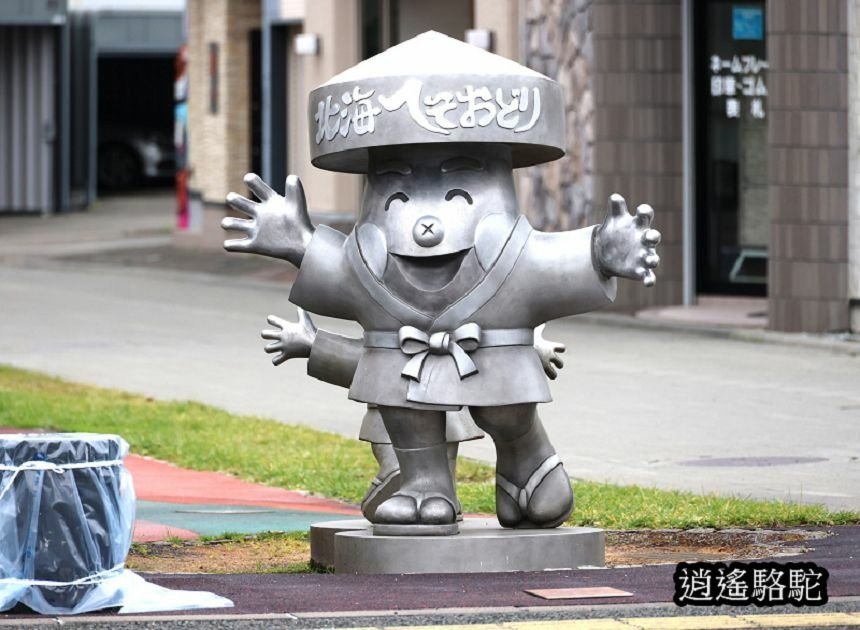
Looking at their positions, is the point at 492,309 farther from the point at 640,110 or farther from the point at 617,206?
the point at 640,110

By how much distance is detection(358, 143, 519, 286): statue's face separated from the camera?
7.41 meters

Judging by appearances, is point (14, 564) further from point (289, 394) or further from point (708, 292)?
point (708, 292)

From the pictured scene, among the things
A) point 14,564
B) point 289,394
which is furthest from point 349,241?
point 289,394

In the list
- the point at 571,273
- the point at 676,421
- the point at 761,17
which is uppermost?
the point at 761,17

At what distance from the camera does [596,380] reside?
15.6 metres

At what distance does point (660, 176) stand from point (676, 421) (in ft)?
24.6

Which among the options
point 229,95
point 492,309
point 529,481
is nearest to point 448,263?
point 492,309

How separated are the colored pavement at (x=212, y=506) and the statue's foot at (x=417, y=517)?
66.9 inches

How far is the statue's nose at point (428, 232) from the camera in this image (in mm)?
7375

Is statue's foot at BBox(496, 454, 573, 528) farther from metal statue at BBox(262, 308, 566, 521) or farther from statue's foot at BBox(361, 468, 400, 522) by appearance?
statue's foot at BBox(361, 468, 400, 522)

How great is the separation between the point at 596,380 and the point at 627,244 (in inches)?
326

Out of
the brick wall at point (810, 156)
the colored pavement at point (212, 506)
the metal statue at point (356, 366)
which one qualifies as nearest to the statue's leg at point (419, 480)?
the metal statue at point (356, 366)

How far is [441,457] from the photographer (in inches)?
302

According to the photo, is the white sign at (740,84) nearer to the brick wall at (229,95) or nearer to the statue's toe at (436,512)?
the brick wall at (229,95)
